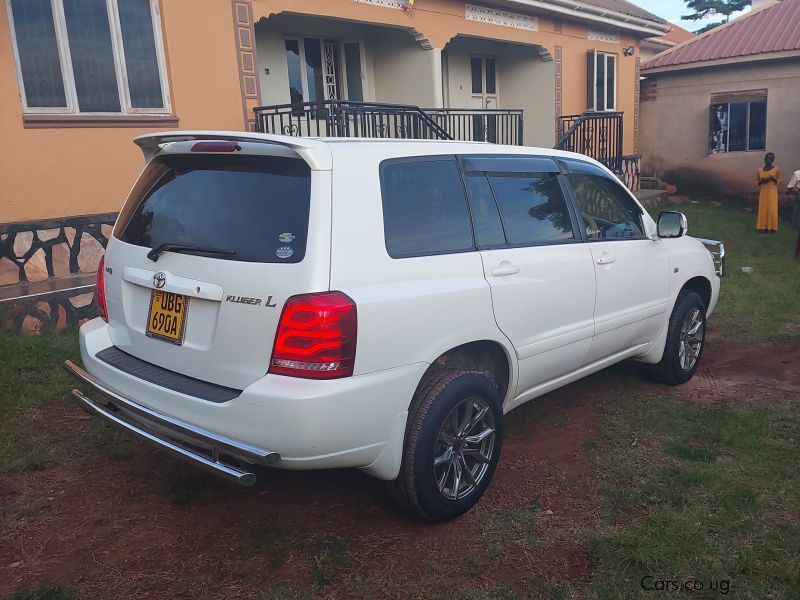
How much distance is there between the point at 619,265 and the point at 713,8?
4041 centimetres

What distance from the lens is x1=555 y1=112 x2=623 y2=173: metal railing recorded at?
13.9 meters

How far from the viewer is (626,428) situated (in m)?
4.25

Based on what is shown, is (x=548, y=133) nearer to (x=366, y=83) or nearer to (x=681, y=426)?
(x=366, y=83)

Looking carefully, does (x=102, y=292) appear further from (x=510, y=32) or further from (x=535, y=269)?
(x=510, y=32)

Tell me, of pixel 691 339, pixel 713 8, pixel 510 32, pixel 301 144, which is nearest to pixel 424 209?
pixel 301 144

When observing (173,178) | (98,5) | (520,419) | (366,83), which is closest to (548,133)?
(366,83)

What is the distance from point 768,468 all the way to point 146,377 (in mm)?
3229

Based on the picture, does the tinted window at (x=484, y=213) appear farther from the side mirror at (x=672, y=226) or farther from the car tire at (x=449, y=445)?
the side mirror at (x=672, y=226)

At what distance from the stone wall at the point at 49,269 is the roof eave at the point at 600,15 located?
28.5ft

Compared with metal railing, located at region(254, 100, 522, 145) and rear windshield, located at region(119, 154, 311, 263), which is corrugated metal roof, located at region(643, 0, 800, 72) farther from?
rear windshield, located at region(119, 154, 311, 263)

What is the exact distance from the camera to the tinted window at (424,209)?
2939 mm

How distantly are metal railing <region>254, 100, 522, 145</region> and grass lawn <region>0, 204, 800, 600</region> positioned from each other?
16.7ft

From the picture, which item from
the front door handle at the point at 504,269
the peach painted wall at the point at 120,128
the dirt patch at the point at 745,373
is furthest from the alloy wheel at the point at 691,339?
the peach painted wall at the point at 120,128

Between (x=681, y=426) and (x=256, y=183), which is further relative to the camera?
(x=681, y=426)
